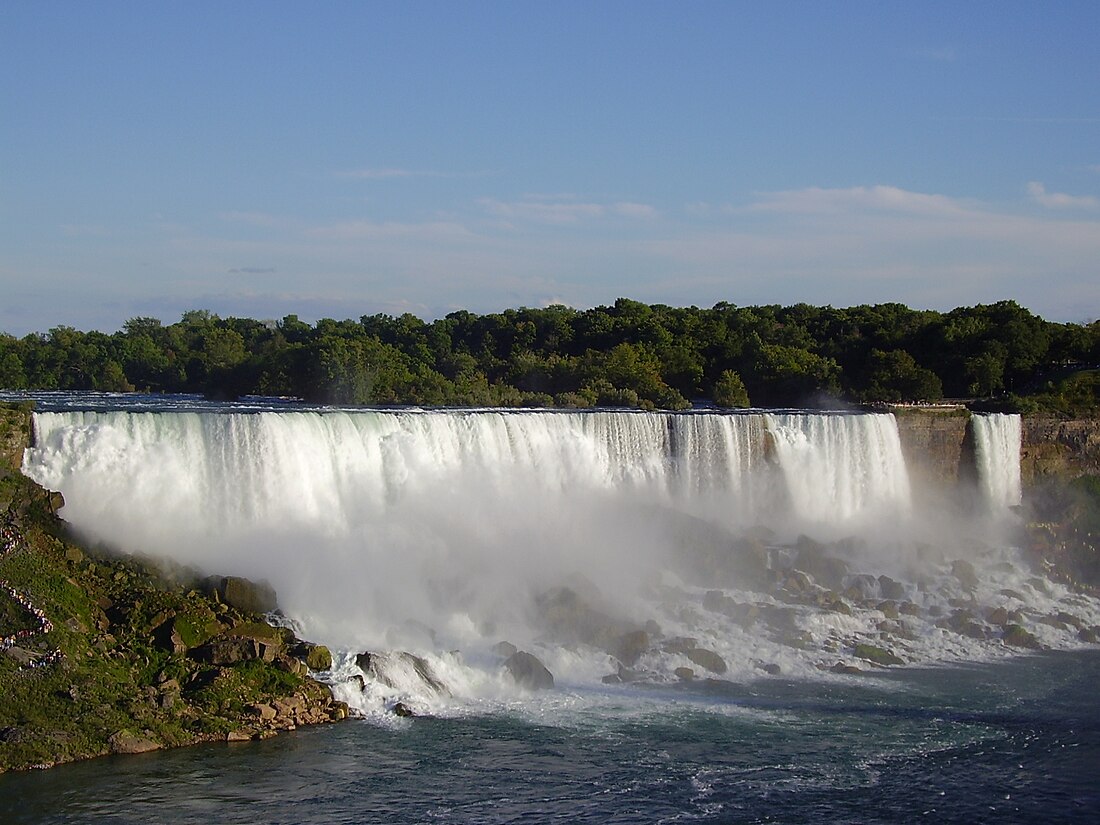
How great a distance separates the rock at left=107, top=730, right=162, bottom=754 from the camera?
62.6 ft

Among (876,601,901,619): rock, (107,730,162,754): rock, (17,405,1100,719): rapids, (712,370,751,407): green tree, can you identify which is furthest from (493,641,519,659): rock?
(712,370,751,407): green tree

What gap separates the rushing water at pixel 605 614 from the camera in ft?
59.6

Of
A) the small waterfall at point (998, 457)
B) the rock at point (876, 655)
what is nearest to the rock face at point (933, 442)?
the small waterfall at point (998, 457)

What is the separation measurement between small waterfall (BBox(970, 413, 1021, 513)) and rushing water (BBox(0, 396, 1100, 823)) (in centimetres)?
14

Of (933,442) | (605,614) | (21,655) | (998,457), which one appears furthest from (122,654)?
(998,457)

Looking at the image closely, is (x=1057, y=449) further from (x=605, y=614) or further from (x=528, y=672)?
(x=528, y=672)

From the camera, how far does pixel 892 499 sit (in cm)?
3866

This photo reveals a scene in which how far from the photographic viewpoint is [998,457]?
4088 cm

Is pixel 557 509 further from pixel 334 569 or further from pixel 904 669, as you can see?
pixel 904 669

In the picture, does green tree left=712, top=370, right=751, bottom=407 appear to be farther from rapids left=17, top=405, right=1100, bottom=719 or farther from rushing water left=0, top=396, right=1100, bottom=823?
rapids left=17, top=405, right=1100, bottom=719

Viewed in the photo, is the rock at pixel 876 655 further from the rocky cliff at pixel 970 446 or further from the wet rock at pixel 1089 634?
the rocky cliff at pixel 970 446

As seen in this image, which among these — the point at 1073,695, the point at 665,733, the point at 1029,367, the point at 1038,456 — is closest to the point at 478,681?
the point at 665,733

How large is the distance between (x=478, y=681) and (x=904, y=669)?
28.4ft

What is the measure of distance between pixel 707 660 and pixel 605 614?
249 cm
